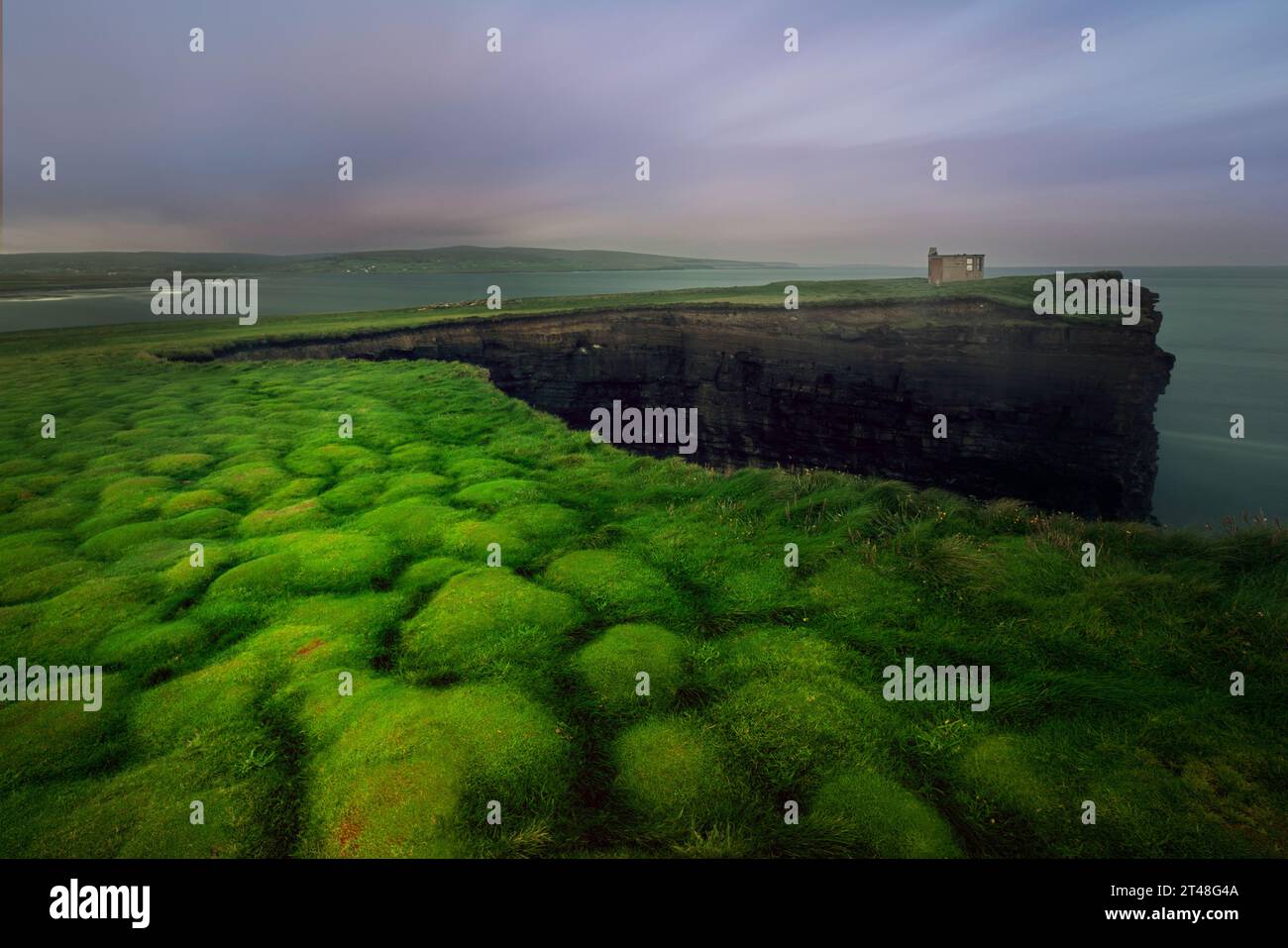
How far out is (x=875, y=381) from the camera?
4984cm

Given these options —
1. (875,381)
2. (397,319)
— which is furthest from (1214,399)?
(397,319)

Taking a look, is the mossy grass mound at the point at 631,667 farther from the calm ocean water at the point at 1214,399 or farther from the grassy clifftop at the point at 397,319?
the grassy clifftop at the point at 397,319

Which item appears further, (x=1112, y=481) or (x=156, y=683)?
(x=1112, y=481)

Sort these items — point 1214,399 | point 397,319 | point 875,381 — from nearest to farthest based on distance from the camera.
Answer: point 875,381 < point 397,319 < point 1214,399

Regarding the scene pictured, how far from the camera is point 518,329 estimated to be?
5216 centimetres

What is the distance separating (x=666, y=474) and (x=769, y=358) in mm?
44879

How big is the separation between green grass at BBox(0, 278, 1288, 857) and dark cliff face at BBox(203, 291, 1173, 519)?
3371 cm

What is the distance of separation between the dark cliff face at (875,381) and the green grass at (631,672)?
111ft

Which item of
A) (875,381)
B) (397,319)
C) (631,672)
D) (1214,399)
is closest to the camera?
(631,672)

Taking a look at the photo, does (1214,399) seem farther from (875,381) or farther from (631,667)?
(631,667)

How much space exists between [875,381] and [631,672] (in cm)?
4956

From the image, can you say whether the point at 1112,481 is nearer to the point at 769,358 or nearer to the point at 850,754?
the point at 769,358
